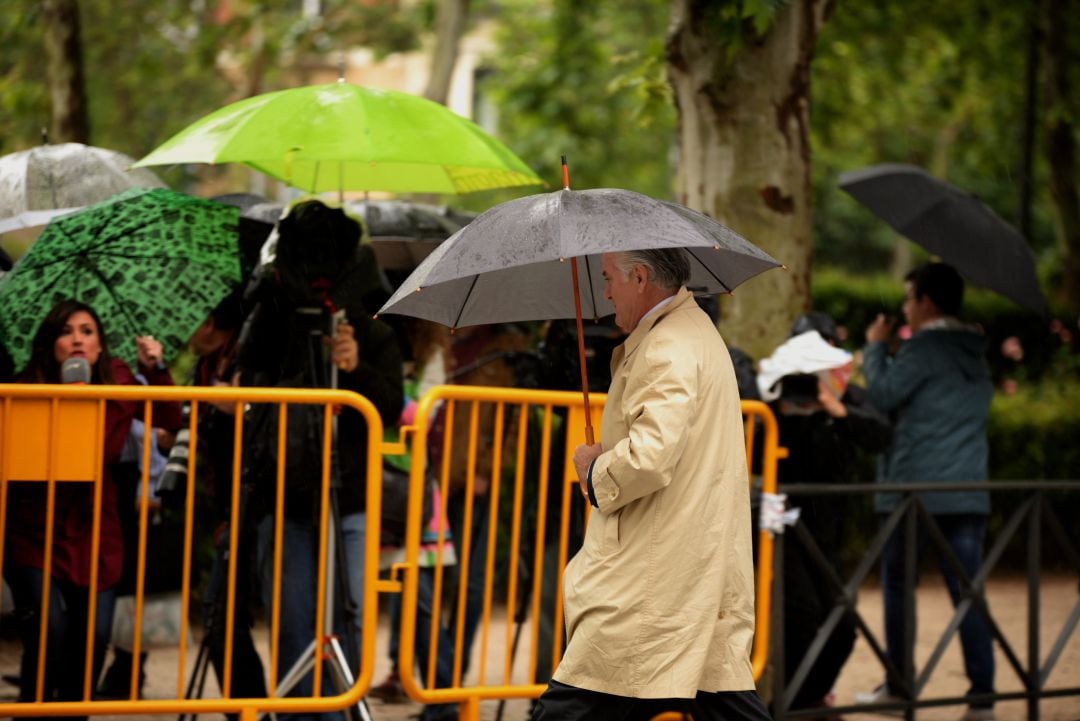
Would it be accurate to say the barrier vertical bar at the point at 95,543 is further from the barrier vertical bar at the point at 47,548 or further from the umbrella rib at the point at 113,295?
the umbrella rib at the point at 113,295

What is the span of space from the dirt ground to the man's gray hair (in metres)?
3.28

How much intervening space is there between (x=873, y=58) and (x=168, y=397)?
14611mm

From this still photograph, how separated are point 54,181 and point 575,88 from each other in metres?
13.4

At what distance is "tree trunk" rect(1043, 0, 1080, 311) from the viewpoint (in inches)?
645

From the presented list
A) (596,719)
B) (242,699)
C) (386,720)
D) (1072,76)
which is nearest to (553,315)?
(596,719)

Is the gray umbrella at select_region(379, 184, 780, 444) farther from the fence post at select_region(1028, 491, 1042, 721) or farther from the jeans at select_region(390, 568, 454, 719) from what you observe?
the fence post at select_region(1028, 491, 1042, 721)

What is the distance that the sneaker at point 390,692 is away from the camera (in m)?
7.13

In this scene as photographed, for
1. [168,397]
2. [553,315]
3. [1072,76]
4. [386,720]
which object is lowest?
[386,720]

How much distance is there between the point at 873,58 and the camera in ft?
59.6

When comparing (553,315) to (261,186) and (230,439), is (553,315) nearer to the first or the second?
(230,439)

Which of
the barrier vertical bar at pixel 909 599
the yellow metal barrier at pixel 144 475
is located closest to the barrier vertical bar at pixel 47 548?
the yellow metal barrier at pixel 144 475

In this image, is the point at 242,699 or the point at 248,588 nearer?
the point at 242,699

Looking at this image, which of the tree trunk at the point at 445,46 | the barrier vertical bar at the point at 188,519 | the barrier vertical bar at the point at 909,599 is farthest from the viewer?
the tree trunk at the point at 445,46

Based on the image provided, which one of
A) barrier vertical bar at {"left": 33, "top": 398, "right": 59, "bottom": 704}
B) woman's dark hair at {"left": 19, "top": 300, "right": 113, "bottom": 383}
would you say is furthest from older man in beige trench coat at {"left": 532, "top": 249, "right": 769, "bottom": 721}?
woman's dark hair at {"left": 19, "top": 300, "right": 113, "bottom": 383}
